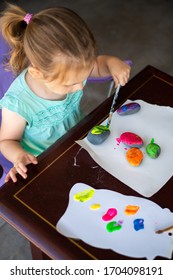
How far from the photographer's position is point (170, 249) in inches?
30.0

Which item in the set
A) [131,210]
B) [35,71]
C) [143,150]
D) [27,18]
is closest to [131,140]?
[143,150]

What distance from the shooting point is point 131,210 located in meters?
0.82

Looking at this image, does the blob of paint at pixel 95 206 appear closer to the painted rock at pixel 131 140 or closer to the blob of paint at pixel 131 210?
the blob of paint at pixel 131 210

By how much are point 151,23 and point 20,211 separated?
2.24m

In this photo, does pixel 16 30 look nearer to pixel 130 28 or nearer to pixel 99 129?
pixel 99 129

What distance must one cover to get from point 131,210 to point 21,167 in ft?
0.92

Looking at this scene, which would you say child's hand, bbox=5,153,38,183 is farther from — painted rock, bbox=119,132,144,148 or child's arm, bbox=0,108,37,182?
painted rock, bbox=119,132,144,148

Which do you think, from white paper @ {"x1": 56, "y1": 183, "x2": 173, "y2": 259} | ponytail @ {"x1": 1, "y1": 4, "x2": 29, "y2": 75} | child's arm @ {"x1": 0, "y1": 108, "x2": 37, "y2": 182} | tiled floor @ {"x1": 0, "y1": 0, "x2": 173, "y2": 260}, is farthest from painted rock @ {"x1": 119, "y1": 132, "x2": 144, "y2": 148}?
tiled floor @ {"x1": 0, "y1": 0, "x2": 173, "y2": 260}

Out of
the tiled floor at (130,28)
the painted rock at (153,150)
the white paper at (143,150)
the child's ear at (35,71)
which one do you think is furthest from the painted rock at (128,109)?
the tiled floor at (130,28)

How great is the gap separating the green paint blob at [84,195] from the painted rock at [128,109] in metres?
0.28

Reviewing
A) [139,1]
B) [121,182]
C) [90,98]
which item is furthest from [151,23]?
[121,182]

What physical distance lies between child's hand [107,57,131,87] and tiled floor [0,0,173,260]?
2.95 feet

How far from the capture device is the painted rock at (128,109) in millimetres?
1026
